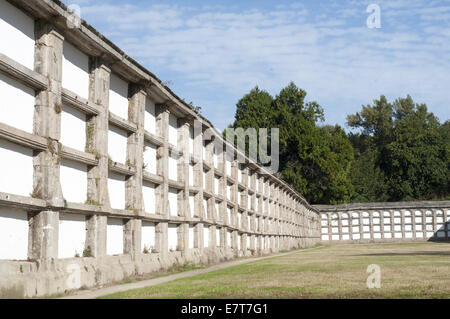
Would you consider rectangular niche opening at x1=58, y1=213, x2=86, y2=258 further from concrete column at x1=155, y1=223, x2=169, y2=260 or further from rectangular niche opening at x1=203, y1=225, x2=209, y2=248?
rectangular niche opening at x1=203, y1=225, x2=209, y2=248

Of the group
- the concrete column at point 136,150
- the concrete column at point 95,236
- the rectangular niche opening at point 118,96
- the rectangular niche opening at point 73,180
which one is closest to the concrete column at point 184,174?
the concrete column at point 136,150

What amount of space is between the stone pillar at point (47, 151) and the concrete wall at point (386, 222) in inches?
1961

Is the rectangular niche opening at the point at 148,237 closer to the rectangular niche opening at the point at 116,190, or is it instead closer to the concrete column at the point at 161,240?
the concrete column at the point at 161,240

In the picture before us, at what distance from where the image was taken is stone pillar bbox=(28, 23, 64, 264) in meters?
9.52

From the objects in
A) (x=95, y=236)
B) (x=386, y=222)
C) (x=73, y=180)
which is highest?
(x=73, y=180)

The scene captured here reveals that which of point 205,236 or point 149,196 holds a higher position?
point 149,196

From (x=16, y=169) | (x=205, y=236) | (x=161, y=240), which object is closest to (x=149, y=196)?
(x=161, y=240)

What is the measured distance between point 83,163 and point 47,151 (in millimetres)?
1714

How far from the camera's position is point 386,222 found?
5681 centimetres

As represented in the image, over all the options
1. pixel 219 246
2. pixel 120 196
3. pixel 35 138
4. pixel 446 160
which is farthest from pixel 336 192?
pixel 35 138

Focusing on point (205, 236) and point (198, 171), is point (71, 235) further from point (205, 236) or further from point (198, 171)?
point (205, 236)

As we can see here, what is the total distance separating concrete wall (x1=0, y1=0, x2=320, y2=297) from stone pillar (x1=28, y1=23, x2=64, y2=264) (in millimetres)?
18

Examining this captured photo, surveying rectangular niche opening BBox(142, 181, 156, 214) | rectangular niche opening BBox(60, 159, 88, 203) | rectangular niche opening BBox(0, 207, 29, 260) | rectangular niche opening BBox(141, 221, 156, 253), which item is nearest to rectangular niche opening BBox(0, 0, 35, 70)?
rectangular niche opening BBox(60, 159, 88, 203)
